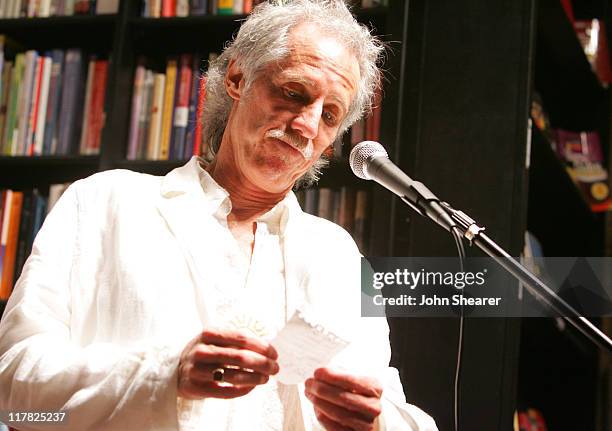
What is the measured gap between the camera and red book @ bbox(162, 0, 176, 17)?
7.67 ft

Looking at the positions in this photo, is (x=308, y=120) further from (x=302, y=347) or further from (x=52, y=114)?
(x=52, y=114)

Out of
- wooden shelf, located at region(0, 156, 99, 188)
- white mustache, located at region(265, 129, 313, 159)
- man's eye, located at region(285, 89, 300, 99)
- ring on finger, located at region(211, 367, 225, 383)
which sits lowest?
ring on finger, located at region(211, 367, 225, 383)

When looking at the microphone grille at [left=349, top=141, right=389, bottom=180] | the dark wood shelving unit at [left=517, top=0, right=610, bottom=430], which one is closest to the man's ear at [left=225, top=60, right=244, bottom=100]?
the microphone grille at [left=349, top=141, right=389, bottom=180]

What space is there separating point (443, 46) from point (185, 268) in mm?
1075

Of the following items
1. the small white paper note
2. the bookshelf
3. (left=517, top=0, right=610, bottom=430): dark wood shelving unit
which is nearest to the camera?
the small white paper note

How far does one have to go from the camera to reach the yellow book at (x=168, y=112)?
2264mm

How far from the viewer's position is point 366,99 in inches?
67.2

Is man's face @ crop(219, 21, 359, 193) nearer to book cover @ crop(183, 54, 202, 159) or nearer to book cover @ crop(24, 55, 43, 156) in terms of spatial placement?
book cover @ crop(183, 54, 202, 159)

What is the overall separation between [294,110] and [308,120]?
3 centimetres

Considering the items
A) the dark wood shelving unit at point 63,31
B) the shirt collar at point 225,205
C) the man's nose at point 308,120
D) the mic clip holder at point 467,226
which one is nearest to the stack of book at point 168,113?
the dark wood shelving unit at point 63,31

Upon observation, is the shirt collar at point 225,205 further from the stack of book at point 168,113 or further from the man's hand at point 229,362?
the stack of book at point 168,113

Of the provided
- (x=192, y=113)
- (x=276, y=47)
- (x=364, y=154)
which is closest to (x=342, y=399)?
(x=364, y=154)

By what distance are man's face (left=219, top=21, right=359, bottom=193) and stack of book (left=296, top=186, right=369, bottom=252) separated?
23.5 inches

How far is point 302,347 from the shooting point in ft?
3.34
